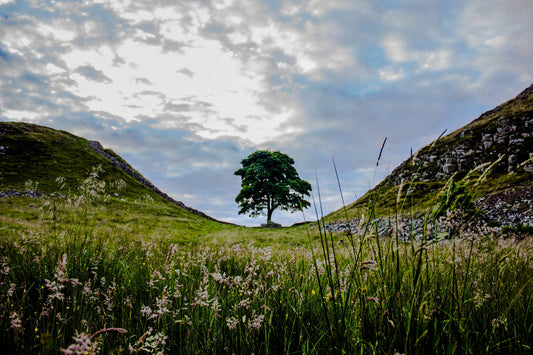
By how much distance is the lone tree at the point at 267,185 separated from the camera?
55250 millimetres

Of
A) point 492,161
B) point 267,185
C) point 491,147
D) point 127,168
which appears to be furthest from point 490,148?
point 127,168

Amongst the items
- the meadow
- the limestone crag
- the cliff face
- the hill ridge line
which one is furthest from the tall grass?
the hill ridge line

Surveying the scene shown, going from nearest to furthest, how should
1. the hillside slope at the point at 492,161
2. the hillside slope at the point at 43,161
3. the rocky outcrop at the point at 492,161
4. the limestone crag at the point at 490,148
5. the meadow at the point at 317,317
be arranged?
1. the meadow at the point at 317,317
2. the rocky outcrop at the point at 492,161
3. the hillside slope at the point at 492,161
4. the limestone crag at the point at 490,148
5. the hillside slope at the point at 43,161

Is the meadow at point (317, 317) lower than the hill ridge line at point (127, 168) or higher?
lower

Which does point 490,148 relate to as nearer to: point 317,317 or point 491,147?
point 491,147

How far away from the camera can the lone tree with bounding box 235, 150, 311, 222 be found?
55.2 meters

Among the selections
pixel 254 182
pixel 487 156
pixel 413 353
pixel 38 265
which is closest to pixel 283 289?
pixel 413 353

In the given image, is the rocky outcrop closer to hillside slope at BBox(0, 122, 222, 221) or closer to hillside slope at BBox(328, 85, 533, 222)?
hillside slope at BBox(328, 85, 533, 222)

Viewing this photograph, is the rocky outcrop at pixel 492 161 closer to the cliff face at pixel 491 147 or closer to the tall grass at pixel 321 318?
the cliff face at pixel 491 147

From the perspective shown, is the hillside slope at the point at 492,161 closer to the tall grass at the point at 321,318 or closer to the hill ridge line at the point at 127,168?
the tall grass at the point at 321,318

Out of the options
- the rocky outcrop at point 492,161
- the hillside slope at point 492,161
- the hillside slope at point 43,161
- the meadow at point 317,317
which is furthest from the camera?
the hillside slope at point 43,161

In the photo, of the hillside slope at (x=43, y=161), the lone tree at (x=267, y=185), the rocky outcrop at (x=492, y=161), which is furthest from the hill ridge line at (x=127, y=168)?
the rocky outcrop at (x=492, y=161)

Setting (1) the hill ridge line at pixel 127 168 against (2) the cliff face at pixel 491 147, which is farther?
(1) the hill ridge line at pixel 127 168

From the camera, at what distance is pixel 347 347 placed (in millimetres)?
1972
